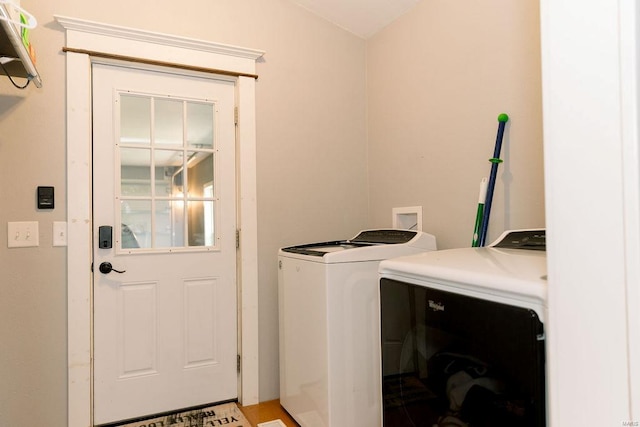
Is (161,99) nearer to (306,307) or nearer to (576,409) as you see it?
(306,307)

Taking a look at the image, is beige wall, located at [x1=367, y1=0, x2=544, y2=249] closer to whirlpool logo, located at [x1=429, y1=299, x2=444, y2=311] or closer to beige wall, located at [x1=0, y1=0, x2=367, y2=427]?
beige wall, located at [x1=0, y1=0, x2=367, y2=427]

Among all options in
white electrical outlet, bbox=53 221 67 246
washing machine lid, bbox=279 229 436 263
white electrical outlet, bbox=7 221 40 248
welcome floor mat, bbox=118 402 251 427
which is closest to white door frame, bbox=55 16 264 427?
white electrical outlet, bbox=53 221 67 246

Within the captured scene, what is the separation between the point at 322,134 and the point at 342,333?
4.44 ft

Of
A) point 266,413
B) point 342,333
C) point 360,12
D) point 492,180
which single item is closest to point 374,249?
point 342,333

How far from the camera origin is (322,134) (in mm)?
2625

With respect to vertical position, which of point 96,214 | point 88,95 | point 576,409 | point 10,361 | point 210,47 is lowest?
point 10,361

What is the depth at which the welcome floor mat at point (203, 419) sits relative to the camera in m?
2.11

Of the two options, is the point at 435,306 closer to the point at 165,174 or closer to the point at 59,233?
the point at 165,174

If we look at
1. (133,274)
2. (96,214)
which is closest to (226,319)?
(133,274)

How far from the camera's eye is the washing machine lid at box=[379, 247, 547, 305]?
3.03ft

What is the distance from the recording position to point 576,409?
77 cm

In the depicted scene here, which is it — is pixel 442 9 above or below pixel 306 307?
above

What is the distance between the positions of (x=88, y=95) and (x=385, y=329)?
1.89m

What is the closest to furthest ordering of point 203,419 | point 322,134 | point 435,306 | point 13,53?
point 435,306
point 13,53
point 203,419
point 322,134
